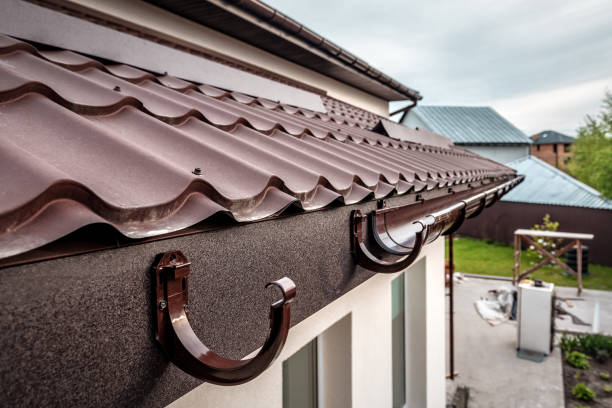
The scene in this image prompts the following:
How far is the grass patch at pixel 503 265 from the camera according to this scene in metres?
14.1

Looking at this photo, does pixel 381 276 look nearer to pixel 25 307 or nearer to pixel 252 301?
pixel 252 301

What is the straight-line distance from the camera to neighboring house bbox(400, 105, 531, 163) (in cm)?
3003

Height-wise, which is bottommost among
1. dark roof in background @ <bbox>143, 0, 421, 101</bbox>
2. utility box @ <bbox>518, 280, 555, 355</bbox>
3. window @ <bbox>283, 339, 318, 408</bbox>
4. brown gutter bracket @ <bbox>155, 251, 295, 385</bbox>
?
utility box @ <bbox>518, 280, 555, 355</bbox>

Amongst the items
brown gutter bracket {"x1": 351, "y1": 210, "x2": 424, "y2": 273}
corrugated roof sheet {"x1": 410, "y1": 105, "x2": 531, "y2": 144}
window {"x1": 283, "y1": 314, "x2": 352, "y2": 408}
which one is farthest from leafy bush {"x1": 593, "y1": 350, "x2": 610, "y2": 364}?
corrugated roof sheet {"x1": 410, "y1": 105, "x2": 531, "y2": 144}

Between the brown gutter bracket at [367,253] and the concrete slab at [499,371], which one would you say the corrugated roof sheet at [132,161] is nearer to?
the brown gutter bracket at [367,253]

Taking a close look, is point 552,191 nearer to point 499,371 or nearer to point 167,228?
point 499,371

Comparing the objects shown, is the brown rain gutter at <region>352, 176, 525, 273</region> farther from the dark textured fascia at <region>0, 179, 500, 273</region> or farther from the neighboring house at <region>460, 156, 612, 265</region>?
the neighboring house at <region>460, 156, 612, 265</region>

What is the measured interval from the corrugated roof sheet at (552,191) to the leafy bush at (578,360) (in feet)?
39.1

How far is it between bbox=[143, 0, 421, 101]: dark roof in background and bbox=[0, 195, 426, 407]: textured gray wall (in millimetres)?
2659

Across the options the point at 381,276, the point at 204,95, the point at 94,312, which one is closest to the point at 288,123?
the point at 204,95

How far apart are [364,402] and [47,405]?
261 cm

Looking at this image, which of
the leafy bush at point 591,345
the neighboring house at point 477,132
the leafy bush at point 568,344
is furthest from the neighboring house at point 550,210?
the leafy bush at point 568,344

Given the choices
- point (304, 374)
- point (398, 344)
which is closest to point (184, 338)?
point (304, 374)

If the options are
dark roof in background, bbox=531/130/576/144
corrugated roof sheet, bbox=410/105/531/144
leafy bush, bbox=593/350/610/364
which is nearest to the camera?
leafy bush, bbox=593/350/610/364
